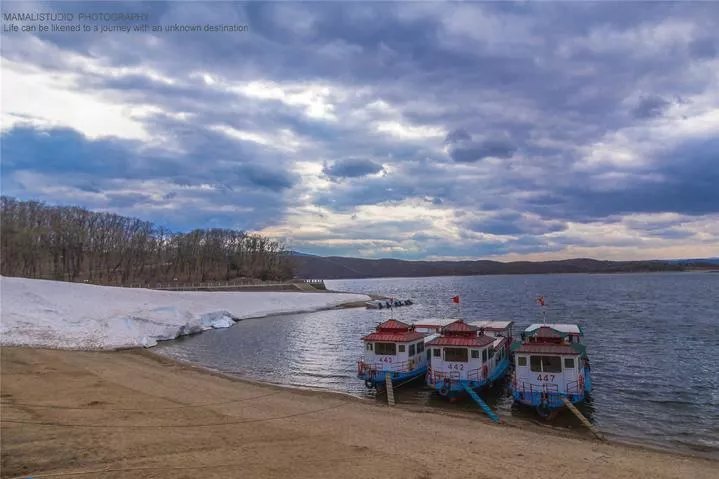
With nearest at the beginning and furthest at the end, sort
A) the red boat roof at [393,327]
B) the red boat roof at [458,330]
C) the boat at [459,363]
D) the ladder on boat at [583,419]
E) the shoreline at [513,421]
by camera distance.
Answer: the shoreline at [513,421] → the ladder on boat at [583,419] → the boat at [459,363] → the red boat roof at [458,330] → the red boat roof at [393,327]

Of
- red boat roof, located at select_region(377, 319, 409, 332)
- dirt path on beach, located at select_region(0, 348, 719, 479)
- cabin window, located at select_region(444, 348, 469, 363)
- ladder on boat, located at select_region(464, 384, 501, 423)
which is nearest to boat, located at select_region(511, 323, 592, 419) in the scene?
ladder on boat, located at select_region(464, 384, 501, 423)

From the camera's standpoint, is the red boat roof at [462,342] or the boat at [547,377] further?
the red boat roof at [462,342]

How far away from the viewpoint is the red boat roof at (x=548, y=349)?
2800 centimetres

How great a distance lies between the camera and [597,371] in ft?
129

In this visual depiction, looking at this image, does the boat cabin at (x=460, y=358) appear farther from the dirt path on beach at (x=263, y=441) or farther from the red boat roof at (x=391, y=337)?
the dirt path on beach at (x=263, y=441)

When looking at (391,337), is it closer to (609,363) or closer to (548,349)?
(548,349)

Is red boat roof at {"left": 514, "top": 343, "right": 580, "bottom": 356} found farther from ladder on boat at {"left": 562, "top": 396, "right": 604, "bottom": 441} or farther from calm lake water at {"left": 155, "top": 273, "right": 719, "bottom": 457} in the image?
calm lake water at {"left": 155, "top": 273, "right": 719, "bottom": 457}

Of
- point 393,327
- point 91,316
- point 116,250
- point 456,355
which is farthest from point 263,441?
point 116,250

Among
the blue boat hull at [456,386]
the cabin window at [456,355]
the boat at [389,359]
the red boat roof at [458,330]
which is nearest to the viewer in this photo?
the blue boat hull at [456,386]

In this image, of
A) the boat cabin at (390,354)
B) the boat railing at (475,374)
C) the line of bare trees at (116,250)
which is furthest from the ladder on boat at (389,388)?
the line of bare trees at (116,250)

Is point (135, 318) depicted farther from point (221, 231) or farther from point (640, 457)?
point (221, 231)

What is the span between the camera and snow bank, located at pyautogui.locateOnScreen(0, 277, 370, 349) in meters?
49.5

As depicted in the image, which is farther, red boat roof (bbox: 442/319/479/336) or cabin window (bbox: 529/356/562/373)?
red boat roof (bbox: 442/319/479/336)

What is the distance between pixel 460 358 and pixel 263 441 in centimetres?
1691
